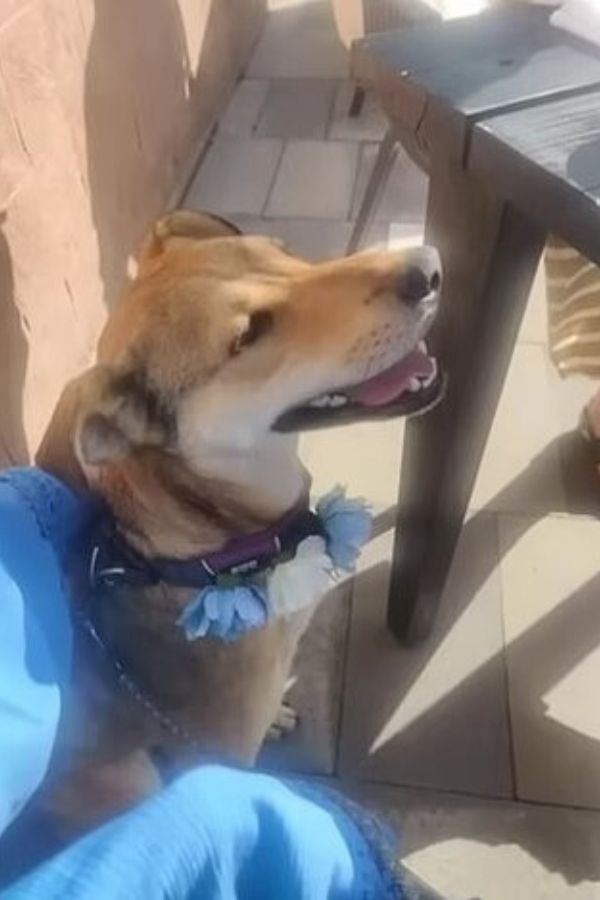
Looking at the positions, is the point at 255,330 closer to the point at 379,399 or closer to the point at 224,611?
the point at 379,399

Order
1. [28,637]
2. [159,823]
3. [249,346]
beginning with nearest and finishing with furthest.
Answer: [159,823]
[28,637]
[249,346]

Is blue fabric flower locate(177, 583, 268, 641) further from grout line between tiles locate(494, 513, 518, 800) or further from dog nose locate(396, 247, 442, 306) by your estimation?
grout line between tiles locate(494, 513, 518, 800)

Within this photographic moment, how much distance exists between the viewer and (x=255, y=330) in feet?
3.29

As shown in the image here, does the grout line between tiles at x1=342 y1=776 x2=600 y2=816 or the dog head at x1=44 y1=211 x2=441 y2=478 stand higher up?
the dog head at x1=44 y1=211 x2=441 y2=478

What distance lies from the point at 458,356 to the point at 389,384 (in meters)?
0.16

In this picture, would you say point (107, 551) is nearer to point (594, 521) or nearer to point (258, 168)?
point (594, 521)

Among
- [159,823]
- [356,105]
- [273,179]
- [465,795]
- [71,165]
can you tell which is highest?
[159,823]

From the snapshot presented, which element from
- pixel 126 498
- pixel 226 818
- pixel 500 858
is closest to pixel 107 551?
pixel 126 498

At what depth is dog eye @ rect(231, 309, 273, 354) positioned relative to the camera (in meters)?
0.99

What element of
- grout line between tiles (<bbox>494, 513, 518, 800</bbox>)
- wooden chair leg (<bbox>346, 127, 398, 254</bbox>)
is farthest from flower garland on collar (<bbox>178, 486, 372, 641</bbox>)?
wooden chair leg (<bbox>346, 127, 398, 254</bbox>)

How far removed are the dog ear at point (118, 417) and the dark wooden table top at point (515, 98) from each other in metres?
0.43

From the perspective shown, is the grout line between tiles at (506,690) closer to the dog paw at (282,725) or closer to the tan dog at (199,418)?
the dog paw at (282,725)

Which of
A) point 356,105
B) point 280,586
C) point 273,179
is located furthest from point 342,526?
point 356,105

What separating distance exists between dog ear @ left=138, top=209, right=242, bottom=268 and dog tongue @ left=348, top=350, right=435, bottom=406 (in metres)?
0.28
